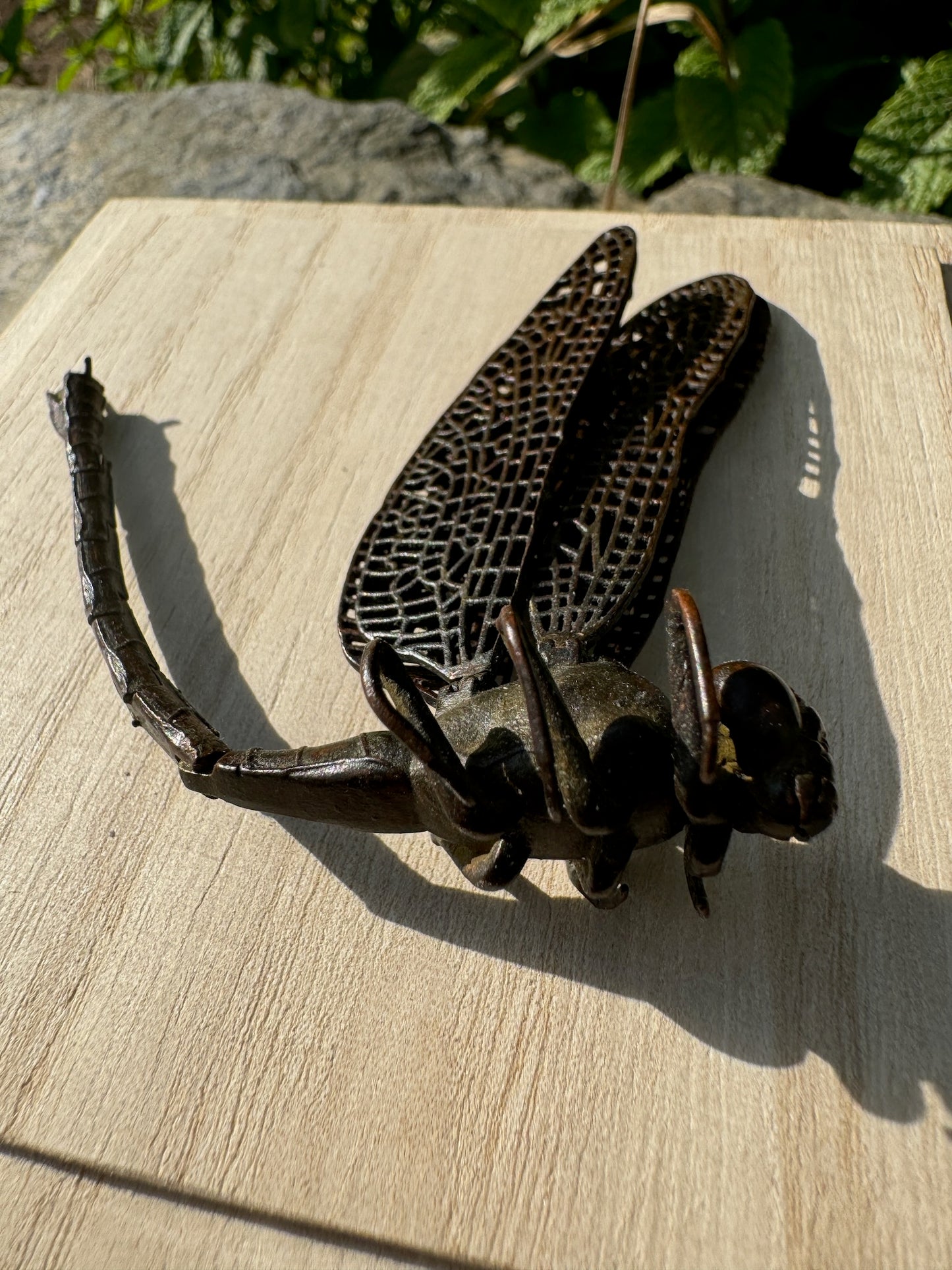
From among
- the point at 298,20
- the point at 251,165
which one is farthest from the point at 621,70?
the point at 251,165

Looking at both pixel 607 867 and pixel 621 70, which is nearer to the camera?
pixel 607 867

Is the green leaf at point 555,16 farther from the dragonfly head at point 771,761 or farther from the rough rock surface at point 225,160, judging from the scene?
the dragonfly head at point 771,761

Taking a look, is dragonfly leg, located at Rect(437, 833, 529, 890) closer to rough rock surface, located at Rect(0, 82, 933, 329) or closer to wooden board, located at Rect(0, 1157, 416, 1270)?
wooden board, located at Rect(0, 1157, 416, 1270)

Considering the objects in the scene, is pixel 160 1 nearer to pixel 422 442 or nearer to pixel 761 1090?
pixel 422 442

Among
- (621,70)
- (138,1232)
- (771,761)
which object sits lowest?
(138,1232)

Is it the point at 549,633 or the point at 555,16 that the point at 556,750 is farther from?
the point at 555,16

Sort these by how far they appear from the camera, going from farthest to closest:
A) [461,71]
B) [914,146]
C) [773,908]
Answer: [461,71] < [914,146] < [773,908]

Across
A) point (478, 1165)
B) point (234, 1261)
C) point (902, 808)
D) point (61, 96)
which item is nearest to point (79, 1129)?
point (234, 1261)

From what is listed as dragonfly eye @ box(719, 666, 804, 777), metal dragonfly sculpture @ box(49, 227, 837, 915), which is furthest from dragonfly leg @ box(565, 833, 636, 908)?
dragonfly eye @ box(719, 666, 804, 777)
